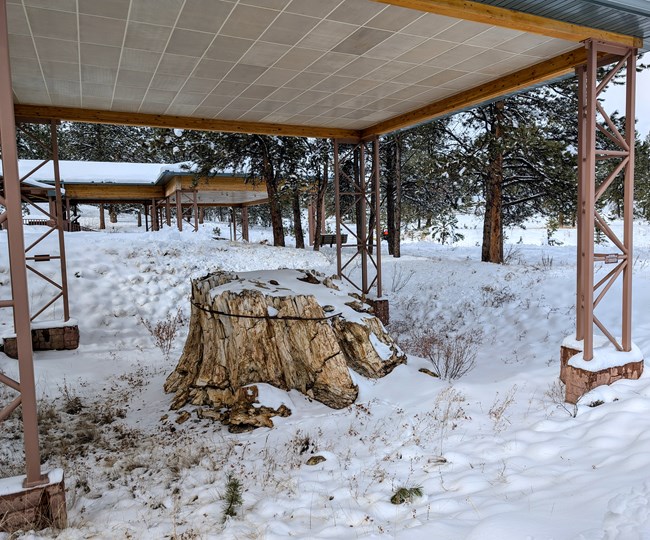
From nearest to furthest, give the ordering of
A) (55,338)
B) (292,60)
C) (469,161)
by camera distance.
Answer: (292,60), (55,338), (469,161)

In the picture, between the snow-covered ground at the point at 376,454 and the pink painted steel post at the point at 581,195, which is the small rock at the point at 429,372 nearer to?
the snow-covered ground at the point at 376,454

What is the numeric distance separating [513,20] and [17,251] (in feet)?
16.2

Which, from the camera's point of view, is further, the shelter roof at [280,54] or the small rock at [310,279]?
the small rock at [310,279]

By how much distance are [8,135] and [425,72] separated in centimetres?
540

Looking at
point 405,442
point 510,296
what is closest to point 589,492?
point 405,442

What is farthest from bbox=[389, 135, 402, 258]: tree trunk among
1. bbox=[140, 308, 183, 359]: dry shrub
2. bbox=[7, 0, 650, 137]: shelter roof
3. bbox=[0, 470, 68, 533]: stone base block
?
bbox=[0, 470, 68, 533]: stone base block

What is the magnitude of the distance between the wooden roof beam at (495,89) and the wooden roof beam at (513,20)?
1.83 feet

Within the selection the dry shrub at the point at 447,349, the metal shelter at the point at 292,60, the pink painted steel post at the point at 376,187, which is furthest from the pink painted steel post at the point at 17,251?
the pink painted steel post at the point at 376,187

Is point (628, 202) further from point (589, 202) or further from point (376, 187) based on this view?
point (376, 187)

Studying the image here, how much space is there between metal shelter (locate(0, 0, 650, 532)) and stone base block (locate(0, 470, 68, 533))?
0.29 ft

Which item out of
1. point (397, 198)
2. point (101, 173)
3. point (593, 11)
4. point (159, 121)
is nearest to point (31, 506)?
point (593, 11)

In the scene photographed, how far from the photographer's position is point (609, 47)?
211 inches

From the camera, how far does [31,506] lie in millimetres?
3340

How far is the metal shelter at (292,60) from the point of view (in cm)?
448
